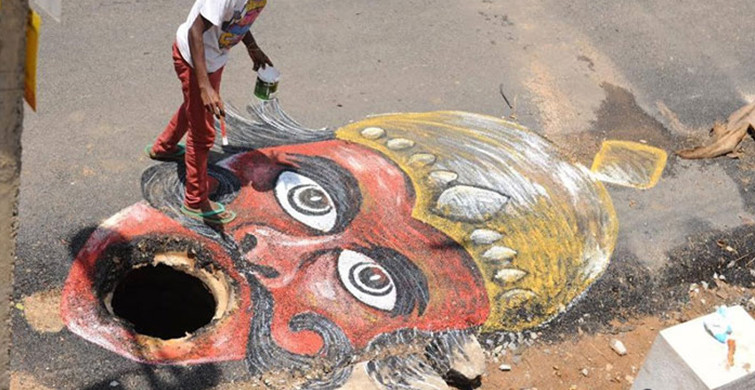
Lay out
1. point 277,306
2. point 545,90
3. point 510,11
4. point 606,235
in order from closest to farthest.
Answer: point 277,306, point 606,235, point 545,90, point 510,11

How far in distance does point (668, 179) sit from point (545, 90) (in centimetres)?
134

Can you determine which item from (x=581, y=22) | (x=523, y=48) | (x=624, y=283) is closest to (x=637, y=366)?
(x=624, y=283)

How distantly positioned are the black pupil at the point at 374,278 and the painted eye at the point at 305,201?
43 cm

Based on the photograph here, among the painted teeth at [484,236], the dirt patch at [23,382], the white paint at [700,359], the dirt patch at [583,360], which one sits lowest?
the dirt patch at [23,382]

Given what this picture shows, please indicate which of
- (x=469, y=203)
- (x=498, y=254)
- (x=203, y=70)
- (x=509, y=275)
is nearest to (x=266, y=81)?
(x=203, y=70)

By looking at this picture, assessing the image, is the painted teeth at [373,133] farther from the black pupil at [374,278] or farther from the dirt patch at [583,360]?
the dirt patch at [583,360]

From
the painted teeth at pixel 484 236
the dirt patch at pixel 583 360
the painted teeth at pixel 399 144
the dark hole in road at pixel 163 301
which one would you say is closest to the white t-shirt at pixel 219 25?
the dark hole in road at pixel 163 301

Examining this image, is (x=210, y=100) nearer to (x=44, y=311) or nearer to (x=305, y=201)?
(x=305, y=201)

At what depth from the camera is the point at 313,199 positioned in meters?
6.15

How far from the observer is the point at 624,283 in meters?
6.15

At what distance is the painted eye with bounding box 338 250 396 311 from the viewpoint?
559cm

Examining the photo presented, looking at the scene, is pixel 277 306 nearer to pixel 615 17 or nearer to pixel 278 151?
pixel 278 151

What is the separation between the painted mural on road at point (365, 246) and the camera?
5.23 meters

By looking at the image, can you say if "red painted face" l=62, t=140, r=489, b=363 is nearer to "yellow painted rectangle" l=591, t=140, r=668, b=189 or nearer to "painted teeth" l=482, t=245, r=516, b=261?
"painted teeth" l=482, t=245, r=516, b=261
